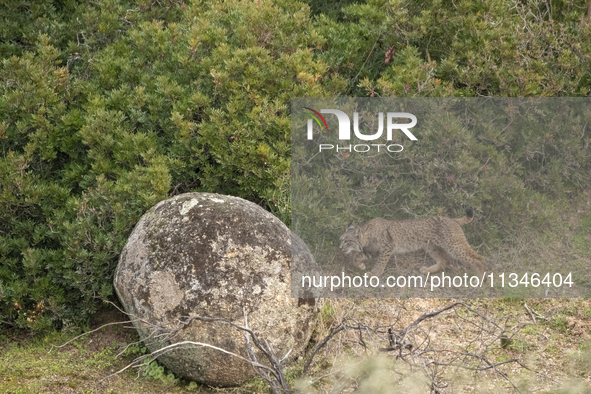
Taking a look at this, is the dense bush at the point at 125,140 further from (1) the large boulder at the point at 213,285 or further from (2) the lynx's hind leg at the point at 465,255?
(2) the lynx's hind leg at the point at 465,255

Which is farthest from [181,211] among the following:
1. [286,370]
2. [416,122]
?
[416,122]

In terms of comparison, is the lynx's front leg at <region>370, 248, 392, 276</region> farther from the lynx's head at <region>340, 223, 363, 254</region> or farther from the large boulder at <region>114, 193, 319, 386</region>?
the large boulder at <region>114, 193, 319, 386</region>

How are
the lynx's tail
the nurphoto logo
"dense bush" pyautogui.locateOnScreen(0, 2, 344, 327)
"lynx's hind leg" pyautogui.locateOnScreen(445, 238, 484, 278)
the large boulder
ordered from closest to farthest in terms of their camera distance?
1. the large boulder
2. "dense bush" pyautogui.locateOnScreen(0, 2, 344, 327)
3. the nurphoto logo
4. "lynx's hind leg" pyautogui.locateOnScreen(445, 238, 484, 278)
5. the lynx's tail

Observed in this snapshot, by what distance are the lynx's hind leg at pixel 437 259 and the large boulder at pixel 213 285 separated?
Result: 2.01 meters

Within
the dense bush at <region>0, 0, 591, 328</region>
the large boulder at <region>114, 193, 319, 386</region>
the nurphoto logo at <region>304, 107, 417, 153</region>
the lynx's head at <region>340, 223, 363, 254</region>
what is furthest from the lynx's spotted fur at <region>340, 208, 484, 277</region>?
the large boulder at <region>114, 193, 319, 386</region>

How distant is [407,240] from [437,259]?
1.53ft

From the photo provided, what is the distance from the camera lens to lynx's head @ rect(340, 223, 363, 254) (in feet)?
22.6

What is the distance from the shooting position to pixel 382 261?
691cm

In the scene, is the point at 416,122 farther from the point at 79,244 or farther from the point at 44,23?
the point at 44,23

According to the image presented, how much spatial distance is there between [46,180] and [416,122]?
420 centimetres

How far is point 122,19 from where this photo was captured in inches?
317

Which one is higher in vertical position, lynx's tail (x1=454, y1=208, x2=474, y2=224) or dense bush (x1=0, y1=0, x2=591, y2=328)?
dense bush (x1=0, y1=0, x2=591, y2=328)

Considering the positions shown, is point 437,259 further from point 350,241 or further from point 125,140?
point 125,140

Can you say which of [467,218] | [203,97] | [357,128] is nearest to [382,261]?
[467,218]
